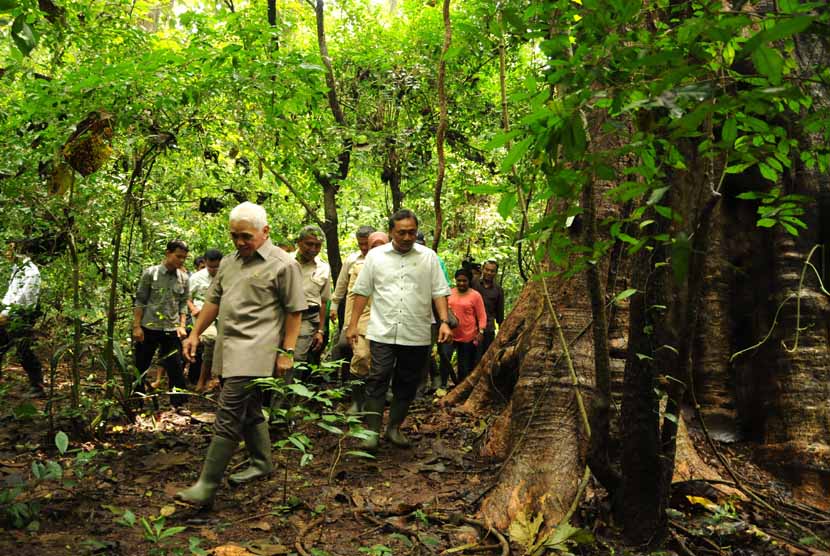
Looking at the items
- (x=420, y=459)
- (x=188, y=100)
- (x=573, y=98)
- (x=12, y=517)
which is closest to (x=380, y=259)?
(x=420, y=459)

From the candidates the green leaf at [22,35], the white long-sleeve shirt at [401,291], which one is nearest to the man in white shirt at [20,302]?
the white long-sleeve shirt at [401,291]

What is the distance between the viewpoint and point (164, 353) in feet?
25.1

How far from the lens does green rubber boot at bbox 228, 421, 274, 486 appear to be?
476 centimetres

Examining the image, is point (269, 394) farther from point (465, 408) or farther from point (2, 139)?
point (2, 139)

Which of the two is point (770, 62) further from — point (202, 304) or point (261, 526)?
point (202, 304)

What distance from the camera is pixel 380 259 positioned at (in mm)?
5953

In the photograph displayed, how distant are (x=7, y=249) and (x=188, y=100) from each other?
1977 mm

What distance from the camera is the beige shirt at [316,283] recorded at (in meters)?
7.44

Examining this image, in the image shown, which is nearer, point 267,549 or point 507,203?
point 507,203

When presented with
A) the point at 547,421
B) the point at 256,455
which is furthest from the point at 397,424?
the point at 547,421

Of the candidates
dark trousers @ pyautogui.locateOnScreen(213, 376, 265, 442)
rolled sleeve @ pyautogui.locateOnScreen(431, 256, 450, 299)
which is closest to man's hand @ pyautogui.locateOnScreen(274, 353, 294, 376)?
dark trousers @ pyautogui.locateOnScreen(213, 376, 265, 442)

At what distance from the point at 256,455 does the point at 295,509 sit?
0.65m

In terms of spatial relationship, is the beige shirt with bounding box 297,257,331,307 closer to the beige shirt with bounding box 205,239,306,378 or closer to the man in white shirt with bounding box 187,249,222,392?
the man in white shirt with bounding box 187,249,222,392

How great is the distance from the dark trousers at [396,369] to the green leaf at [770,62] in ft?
14.2
